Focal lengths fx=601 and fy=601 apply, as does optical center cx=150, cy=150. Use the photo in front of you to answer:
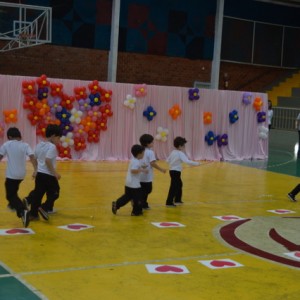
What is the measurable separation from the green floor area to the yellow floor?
14.3ft

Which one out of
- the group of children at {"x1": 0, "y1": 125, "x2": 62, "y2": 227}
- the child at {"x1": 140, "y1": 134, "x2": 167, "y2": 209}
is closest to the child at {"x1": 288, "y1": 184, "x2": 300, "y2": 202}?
the child at {"x1": 140, "y1": 134, "x2": 167, "y2": 209}

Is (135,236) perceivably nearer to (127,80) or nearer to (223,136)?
(223,136)

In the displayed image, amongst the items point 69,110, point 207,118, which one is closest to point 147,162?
point 69,110

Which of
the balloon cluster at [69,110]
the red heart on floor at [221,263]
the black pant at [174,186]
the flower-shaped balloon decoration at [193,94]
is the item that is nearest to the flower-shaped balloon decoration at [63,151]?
the balloon cluster at [69,110]

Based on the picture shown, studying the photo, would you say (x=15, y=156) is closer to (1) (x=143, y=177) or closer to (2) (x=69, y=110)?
(1) (x=143, y=177)

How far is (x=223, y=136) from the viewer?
16859 mm

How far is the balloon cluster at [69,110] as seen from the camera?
14211mm

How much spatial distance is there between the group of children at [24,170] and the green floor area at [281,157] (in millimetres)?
7858

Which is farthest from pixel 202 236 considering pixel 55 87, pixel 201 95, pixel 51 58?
pixel 51 58

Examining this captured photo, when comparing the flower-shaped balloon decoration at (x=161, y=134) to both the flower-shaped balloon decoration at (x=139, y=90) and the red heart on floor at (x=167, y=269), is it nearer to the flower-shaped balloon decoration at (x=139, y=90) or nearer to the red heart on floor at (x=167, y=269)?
the flower-shaped balloon decoration at (x=139, y=90)

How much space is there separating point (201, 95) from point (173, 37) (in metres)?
8.20

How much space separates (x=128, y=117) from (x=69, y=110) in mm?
1629

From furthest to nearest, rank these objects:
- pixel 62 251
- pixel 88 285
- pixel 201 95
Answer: pixel 201 95
pixel 62 251
pixel 88 285

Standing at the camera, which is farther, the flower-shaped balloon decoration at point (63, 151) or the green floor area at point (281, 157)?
the green floor area at point (281, 157)
